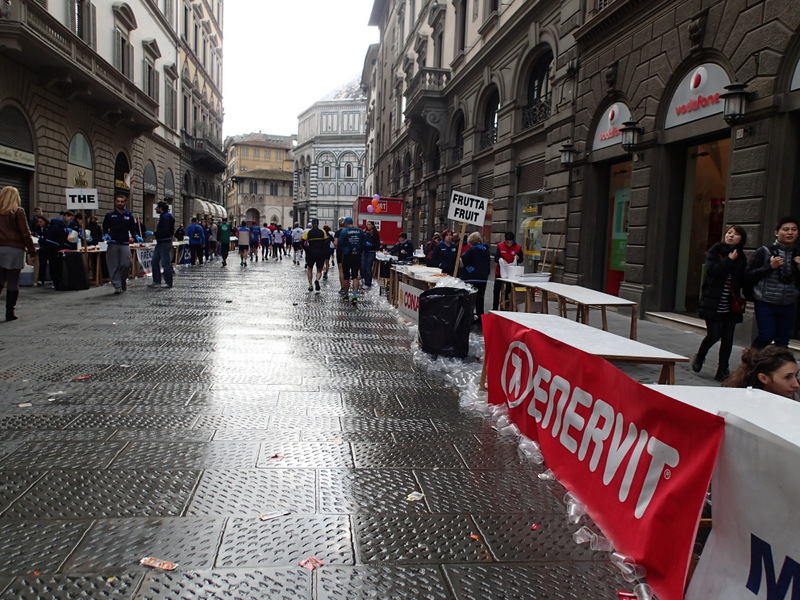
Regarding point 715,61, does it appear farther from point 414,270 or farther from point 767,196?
point 414,270

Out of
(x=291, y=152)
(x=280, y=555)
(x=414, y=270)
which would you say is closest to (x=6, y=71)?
(x=414, y=270)

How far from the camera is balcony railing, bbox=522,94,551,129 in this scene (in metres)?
17.0

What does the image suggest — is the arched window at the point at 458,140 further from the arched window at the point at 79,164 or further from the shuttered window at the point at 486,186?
the arched window at the point at 79,164

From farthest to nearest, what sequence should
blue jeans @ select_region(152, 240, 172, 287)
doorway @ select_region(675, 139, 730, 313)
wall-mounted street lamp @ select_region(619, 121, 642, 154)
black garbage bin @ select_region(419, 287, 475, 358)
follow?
blue jeans @ select_region(152, 240, 172, 287) → wall-mounted street lamp @ select_region(619, 121, 642, 154) → doorway @ select_region(675, 139, 730, 313) → black garbage bin @ select_region(419, 287, 475, 358)

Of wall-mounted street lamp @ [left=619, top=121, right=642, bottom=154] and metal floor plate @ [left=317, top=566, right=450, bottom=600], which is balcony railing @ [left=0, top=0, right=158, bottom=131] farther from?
metal floor plate @ [left=317, top=566, right=450, bottom=600]

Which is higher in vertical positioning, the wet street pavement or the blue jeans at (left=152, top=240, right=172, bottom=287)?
the blue jeans at (left=152, top=240, right=172, bottom=287)

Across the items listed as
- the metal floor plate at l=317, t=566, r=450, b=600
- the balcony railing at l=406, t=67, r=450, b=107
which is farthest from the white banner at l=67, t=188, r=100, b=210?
the balcony railing at l=406, t=67, r=450, b=107

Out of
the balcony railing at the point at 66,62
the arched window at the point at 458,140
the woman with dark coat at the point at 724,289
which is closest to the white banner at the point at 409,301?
the woman with dark coat at the point at 724,289

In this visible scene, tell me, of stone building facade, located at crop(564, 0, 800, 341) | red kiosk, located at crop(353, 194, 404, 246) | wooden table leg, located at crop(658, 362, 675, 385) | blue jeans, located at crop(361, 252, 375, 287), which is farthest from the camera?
red kiosk, located at crop(353, 194, 404, 246)

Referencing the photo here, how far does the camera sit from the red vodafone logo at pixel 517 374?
186 inches

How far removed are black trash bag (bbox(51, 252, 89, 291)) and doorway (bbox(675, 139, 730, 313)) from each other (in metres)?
11.7

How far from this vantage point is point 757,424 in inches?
91.4

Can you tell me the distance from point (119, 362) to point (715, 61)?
30.5 ft

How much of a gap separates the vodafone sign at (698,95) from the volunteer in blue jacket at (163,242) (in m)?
10.5
